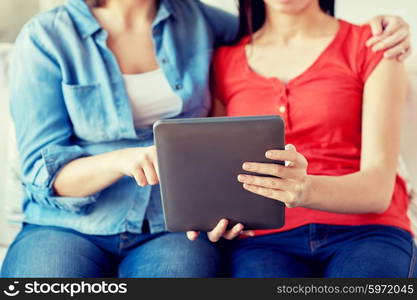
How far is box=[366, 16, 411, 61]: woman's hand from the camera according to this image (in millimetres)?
1097

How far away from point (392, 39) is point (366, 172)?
0.87 feet

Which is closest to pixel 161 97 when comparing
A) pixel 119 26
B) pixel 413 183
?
pixel 119 26

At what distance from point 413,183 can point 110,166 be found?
2.21ft

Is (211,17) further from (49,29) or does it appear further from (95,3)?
(49,29)

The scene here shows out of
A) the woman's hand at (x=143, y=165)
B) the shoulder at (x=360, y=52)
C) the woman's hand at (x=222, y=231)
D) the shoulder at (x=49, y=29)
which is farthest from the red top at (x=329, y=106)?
the shoulder at (x=49, y=29)

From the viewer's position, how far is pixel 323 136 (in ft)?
3.70

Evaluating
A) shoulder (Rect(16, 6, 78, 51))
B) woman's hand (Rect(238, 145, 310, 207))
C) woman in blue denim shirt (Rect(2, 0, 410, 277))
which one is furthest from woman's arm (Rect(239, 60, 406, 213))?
shoulder (Rect(16, 6, 78, 51))

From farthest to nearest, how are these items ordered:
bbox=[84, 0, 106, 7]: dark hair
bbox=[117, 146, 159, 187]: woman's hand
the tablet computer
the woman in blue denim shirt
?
1. bbox=[84, 0, 106, 7]: dark hair
2. the woman in blue denim shirt
3. bbox=[117, 146, 159, 187]: woman's hand
4. the tablet computer

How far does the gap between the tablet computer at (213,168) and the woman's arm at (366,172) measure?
0.02 meters

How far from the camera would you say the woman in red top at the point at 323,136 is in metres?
0.99

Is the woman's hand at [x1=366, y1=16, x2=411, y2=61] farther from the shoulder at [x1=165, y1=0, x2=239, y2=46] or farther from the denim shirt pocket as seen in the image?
the denim shirt pocket

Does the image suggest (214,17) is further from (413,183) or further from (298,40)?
(413,183)

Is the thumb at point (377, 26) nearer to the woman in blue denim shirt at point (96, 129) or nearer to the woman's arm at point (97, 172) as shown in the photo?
the woman in blue denim shirt at point (96, 129)

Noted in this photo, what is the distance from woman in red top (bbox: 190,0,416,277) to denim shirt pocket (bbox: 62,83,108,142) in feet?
0.89
